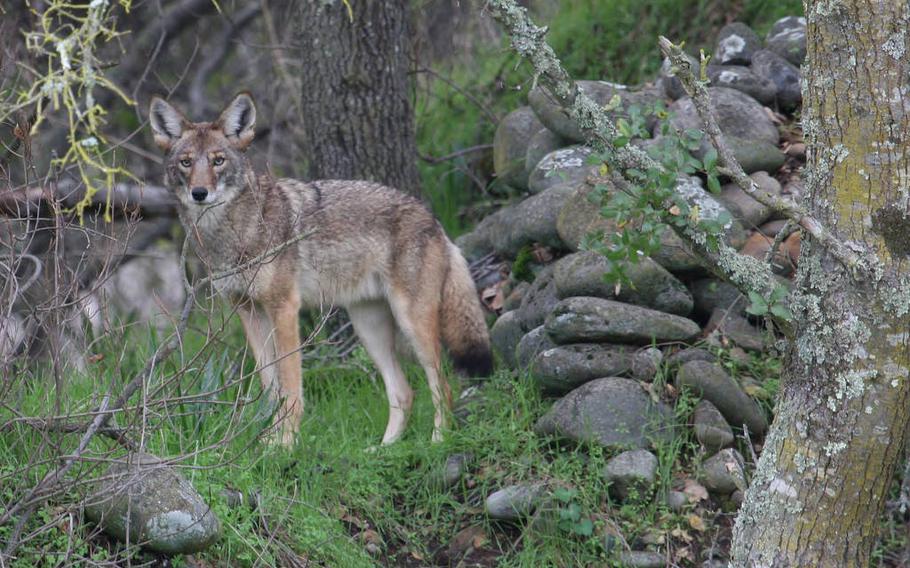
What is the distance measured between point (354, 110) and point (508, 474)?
288cm

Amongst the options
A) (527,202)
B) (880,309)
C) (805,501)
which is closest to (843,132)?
(880,309)

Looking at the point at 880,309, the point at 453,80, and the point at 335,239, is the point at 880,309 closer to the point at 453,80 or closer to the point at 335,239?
the point at 335,239

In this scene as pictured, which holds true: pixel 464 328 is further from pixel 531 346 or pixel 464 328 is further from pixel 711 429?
pixel 711 429

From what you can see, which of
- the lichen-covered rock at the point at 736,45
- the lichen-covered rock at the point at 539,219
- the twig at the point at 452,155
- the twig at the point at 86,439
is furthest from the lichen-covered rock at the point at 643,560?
the twig at the point at 452,155

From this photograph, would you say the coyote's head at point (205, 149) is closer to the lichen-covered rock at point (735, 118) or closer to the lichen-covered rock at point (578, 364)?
the lichen-covered rock at point (578, 364)

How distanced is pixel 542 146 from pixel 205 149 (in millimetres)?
2509

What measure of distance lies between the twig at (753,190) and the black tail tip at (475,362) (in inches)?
116

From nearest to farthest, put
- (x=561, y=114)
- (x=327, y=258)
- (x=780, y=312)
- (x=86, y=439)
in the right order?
1. (x=780, y=312)
2. (x=86, y=439)
3. (x=327, y=258)
4. (x=561, y=114)

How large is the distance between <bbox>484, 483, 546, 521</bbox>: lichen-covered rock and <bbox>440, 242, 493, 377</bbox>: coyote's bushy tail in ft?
3.78

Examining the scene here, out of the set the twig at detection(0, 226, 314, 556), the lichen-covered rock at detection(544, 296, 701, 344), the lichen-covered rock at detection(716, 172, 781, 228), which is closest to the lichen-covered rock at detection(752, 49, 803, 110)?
the lichen-covered rock at detection(716, 172, 781, 228)

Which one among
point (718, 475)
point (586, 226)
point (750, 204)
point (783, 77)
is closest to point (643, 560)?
point (718, 475)

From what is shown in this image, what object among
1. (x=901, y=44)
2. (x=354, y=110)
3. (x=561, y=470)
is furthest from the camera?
(x=354, y=110)

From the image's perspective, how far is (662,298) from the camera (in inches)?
257

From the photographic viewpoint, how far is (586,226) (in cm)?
676
